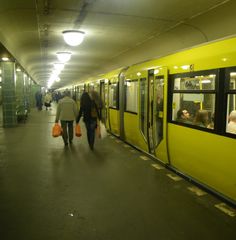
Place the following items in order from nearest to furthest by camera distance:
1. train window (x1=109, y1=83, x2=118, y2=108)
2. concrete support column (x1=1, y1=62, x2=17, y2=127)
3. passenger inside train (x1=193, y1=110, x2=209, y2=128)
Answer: passenger inside train (x1=193, y1=110, x2=209, y2=128) → train window (x1=109, y1=83, x2=118, y2=108) → concrete support column (x1=1, y1=62, x2=17, y2=127)

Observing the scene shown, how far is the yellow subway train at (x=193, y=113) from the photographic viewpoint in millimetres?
4258

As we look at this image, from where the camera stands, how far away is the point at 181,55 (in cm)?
561

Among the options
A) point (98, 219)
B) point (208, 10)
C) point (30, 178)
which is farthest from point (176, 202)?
point (208, 10)

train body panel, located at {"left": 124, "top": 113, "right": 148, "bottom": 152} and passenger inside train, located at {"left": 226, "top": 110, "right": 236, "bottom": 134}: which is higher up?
passenger inside train, located at {"left": 226, "top": 110, "right": 236, "bottom": 134}

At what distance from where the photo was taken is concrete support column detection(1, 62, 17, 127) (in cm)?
1294

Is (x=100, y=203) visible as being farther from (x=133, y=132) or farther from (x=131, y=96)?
(x=131, y=96)

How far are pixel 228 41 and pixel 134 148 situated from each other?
4.70 meters

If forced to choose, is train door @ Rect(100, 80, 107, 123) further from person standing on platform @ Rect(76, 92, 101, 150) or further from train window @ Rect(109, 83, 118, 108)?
person standing on platform @ Rect(76, 92, 101, 150)

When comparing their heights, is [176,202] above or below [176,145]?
below

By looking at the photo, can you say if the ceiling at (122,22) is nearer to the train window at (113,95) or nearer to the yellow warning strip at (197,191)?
the train window at (113,95)

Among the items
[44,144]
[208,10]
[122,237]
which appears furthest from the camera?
[44,144]

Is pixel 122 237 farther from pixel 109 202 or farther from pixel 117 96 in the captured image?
pixel 117 96

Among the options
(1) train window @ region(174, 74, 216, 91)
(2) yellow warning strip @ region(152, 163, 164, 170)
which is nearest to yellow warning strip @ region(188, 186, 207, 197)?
(2) yellow warning strip @ region(152, 163, 164, 170)

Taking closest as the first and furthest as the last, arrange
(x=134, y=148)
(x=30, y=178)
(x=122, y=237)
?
(x=122, y=237) → (x=30, y=178) → (x=134, y=148)
